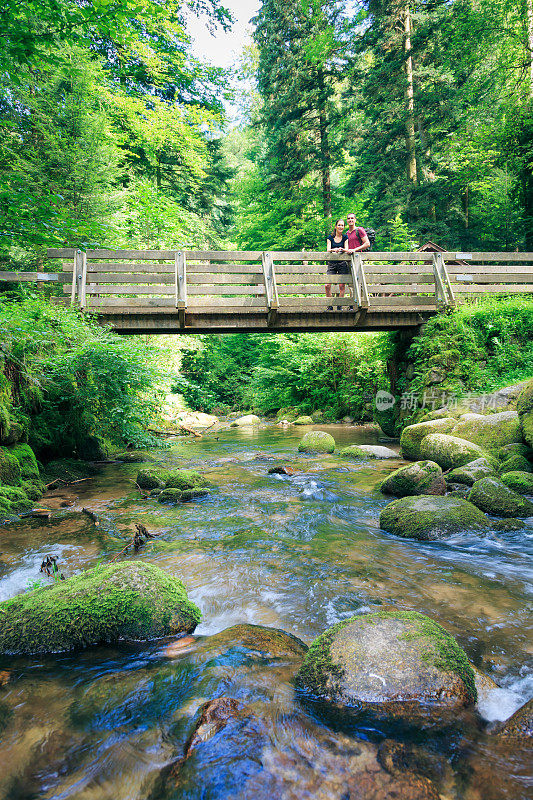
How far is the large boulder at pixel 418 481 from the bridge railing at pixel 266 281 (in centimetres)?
475

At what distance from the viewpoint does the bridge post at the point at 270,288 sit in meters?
9.41

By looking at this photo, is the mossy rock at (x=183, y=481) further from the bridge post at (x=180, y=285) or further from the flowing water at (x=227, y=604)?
the bridge post at (x=180, y=285)

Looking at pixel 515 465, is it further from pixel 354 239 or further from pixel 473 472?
pixel 354 239

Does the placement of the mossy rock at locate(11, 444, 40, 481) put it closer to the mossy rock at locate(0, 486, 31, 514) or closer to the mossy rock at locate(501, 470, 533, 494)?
the mossy rock at locate(0, 486, 31, 514)

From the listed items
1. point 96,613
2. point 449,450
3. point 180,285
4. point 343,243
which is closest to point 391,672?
point 96,613

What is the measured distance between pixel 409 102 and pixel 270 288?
48.3ft

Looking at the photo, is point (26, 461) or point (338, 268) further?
point (338, 268)

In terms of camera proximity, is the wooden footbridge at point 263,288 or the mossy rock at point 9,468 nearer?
the mossy rock at point 9,468

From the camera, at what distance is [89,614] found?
2773 millimetres

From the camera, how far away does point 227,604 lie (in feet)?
11.1

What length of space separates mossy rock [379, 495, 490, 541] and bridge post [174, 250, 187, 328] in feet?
19.9

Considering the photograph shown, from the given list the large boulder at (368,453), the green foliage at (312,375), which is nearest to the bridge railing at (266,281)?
the green foliage at (312,375)

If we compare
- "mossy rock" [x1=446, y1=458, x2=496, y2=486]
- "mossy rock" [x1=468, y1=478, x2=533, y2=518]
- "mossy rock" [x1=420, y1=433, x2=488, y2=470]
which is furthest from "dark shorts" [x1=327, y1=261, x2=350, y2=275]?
"mossy rock" [x1=468, y1=478, x2=533, y2=518]

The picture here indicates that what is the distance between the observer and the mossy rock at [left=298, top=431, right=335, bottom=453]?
10.2 metres
